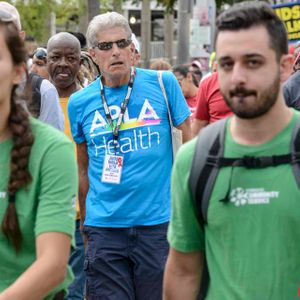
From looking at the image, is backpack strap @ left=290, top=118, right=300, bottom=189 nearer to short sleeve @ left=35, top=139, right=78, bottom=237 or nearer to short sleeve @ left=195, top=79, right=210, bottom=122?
short sleeve @ left=35, top=139, right=78, bottom=237

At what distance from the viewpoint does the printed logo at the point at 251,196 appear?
349 centimetres

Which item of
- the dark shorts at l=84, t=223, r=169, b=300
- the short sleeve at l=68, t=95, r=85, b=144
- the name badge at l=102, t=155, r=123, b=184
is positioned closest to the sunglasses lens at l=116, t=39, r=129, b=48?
the short sleeve at l=68, t=95, r=85, b=144

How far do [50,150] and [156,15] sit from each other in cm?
7267

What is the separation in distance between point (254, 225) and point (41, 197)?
76 cm

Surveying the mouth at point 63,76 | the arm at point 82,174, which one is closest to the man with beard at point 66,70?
the mouth at point 63,76

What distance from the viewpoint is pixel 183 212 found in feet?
12.2

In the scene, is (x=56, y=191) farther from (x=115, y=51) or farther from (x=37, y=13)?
(x=37, y=13)

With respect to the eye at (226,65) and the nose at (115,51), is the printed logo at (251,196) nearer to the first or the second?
the eye at (226,65)

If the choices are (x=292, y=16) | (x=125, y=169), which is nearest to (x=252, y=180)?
(x=125, y=169)

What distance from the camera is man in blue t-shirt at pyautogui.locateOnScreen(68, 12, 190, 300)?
6223mm

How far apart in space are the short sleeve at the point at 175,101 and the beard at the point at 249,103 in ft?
9.56

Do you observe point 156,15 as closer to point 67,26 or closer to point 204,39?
point 67,26

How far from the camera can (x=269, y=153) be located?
3.52 metres

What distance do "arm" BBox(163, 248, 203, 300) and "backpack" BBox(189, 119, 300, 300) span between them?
0.72ft
